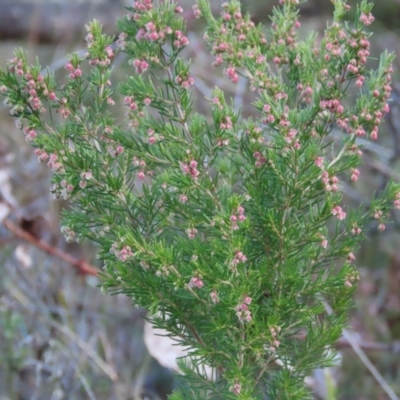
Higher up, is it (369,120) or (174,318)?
(369,120)

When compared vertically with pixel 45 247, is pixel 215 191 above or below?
below

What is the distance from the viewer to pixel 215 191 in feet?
2.88

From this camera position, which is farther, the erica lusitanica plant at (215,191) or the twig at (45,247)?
the twig at (45,247)

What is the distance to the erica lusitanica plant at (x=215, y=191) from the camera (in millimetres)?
815

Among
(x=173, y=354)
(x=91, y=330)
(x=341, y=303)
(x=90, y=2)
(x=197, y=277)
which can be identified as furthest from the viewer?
(x=90, y=2)

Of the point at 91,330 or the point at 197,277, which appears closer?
the point at 197,277

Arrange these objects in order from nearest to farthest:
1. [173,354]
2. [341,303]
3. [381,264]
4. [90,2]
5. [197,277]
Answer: [197,277] < [341,303] < [173,354] < [381,264] < [90,2]

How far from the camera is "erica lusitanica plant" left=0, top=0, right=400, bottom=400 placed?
2.67 feet

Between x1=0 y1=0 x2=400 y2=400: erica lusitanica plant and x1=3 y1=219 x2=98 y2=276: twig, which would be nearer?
x1=0 y1=0 x2=400 y2=400: erica lusitanica plant

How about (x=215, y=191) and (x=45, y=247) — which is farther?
(x=45, y=247)

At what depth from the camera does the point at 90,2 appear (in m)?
3.47

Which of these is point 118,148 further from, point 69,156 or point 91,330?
point 91,330

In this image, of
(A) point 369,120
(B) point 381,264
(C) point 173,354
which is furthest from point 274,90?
(B) point 381,264

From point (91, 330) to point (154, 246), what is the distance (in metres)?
1.57
